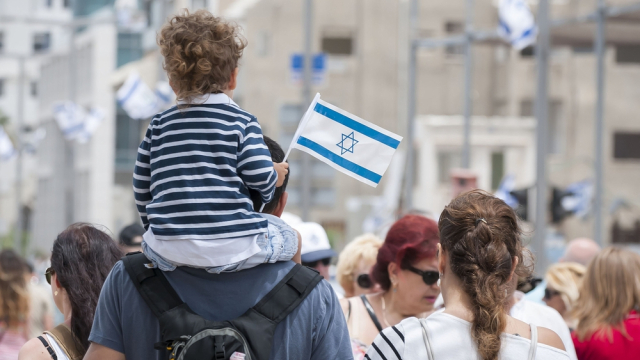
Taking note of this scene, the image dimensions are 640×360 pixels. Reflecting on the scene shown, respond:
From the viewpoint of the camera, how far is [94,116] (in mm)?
28500

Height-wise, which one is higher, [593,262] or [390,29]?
[390,29]

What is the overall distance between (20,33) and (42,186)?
70.1 feet

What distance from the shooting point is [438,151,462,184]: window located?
46.4 m

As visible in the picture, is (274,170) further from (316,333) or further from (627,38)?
(627,38)

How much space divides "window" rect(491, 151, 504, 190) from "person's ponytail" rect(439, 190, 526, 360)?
43.2 m

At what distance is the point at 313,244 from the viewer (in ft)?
19.8

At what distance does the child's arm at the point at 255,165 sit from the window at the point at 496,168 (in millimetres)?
43513

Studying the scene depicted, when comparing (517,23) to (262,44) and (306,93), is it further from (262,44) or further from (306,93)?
(262,44)

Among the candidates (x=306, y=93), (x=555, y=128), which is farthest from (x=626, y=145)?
(x=306, y=93)

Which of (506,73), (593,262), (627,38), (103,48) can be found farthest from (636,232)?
(593,262)

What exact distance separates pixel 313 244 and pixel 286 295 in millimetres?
2987

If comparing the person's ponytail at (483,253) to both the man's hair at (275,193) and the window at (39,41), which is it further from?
the window at (39,41)

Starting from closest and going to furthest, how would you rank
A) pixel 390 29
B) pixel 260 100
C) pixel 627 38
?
pixel 627 38, pixel 260 100, pixel 390 29

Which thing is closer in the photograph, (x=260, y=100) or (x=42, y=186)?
(x=260, y=100)
